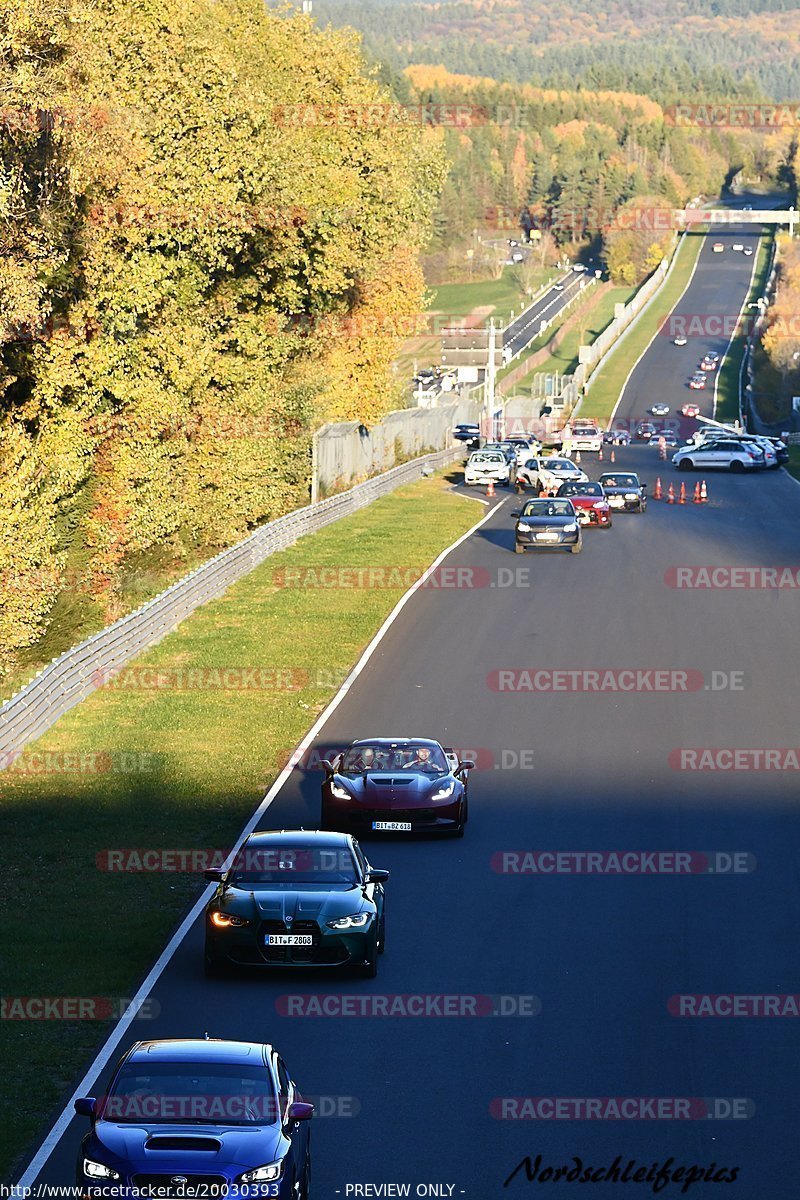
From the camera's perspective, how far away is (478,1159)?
1275cm

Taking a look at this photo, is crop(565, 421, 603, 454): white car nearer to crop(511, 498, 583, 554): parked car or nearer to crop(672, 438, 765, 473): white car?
crop(672, 438, 765, 473): white car

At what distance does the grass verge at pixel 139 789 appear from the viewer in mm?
17281

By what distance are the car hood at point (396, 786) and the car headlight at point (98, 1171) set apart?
13206mm

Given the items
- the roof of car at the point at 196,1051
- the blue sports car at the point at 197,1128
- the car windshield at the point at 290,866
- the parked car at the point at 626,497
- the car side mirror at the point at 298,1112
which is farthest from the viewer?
the parked car at the point at 626,497

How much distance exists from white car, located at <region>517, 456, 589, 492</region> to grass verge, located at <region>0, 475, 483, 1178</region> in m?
16.1

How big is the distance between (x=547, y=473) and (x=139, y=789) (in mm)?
40723

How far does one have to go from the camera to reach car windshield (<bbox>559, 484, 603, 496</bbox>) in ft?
187

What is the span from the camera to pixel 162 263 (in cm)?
4119

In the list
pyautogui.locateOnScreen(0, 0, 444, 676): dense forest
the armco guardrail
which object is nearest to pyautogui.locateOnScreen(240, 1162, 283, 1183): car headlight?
the armco guardrail

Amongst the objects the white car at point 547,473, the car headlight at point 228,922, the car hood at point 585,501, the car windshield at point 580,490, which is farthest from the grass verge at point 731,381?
the car headlight at point 228,922

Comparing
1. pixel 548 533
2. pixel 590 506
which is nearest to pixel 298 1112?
pixel 548 533

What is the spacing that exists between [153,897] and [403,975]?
4652 millimetres

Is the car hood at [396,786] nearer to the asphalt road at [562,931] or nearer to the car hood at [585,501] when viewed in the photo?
the asphalt road at [562,931]

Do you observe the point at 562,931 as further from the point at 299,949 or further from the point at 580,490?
the point at 580,490
